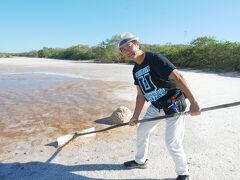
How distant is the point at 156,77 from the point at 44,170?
219 centimetres

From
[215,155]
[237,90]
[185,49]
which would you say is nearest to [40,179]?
[215,155]

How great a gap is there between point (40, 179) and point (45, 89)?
9.78m

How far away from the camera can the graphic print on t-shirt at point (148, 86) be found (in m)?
3.87

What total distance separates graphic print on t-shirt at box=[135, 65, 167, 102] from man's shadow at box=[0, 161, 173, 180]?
128cm

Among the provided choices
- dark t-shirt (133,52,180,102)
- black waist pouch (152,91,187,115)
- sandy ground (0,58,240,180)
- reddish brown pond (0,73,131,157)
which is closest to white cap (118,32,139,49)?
dark t-shirt (133,52,180,102)

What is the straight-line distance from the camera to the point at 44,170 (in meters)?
4.66

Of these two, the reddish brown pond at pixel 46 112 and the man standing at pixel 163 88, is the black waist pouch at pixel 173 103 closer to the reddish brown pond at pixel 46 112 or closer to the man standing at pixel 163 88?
the man standing at pixel 163 88

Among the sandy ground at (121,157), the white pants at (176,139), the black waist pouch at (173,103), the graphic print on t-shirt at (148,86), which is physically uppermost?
the graphic print on t-shirt at (148,86)

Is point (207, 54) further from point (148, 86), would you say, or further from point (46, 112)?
point (148, 86)

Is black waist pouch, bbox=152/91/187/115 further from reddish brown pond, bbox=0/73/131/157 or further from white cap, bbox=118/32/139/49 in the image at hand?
reddish brown pond, bbox=0/73/131/157

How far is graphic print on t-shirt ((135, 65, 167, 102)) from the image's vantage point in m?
3.87

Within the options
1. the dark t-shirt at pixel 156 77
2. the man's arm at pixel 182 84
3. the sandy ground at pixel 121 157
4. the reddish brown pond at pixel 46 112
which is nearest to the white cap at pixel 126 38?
the dark t-shirt at pixel 156 77

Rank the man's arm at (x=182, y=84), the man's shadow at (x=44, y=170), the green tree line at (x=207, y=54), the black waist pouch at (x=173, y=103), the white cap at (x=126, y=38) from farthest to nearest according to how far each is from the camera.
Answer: the green tree line at (x=207, y=54), the man's shadow at (x=44, y=170), the black waist pouch at (x=173, y=103), the white cap at (x=126, y=38), the man's arm at (x=182, y=84)

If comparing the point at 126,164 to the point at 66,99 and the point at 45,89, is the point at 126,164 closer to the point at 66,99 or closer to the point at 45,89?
the point at 66,99
